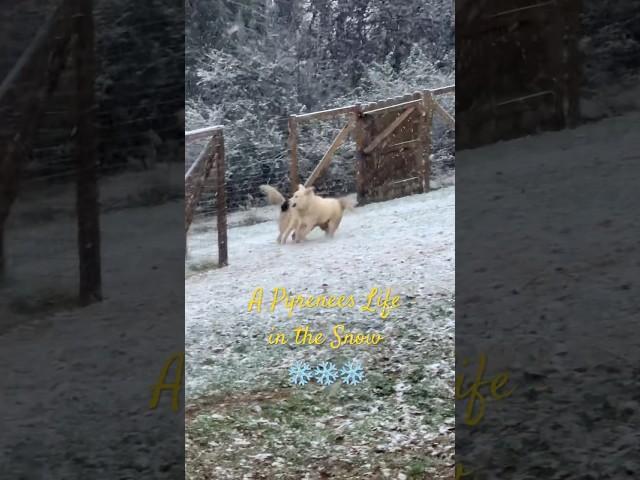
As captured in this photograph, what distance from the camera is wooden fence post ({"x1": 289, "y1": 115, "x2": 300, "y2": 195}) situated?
3695mm

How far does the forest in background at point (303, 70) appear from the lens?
11.8 feet

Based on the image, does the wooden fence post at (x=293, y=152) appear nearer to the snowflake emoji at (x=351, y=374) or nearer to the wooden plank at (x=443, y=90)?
the wooden plank at (x=443, y=90)

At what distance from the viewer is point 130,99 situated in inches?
134

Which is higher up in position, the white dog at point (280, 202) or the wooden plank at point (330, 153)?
the wooden plank at point (330, 153)

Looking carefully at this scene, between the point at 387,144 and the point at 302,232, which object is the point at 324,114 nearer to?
the point at 387,144

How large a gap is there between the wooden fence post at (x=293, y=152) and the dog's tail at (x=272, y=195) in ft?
0.20

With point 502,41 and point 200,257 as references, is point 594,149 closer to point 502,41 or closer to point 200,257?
point 502,41

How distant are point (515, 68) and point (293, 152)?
103cm

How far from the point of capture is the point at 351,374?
358 centimetres

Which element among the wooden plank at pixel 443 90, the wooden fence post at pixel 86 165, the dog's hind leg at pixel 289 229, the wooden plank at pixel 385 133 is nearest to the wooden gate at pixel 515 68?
the wooden plank at pixel 443 90

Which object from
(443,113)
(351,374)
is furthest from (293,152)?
→ (351,374)

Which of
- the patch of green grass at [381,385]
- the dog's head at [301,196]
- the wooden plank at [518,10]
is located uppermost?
the wooden plank at [518,10]

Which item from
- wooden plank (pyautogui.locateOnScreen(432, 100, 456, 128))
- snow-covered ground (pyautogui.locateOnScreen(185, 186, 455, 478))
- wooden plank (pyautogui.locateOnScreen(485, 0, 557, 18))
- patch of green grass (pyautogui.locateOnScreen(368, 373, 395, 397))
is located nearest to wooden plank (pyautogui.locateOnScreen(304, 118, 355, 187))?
snow-covered ground (pyautogui.locateOnScreen(185, 186, 455, 478))

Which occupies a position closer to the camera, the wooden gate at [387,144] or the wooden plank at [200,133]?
the wooden plank at [200,133]
